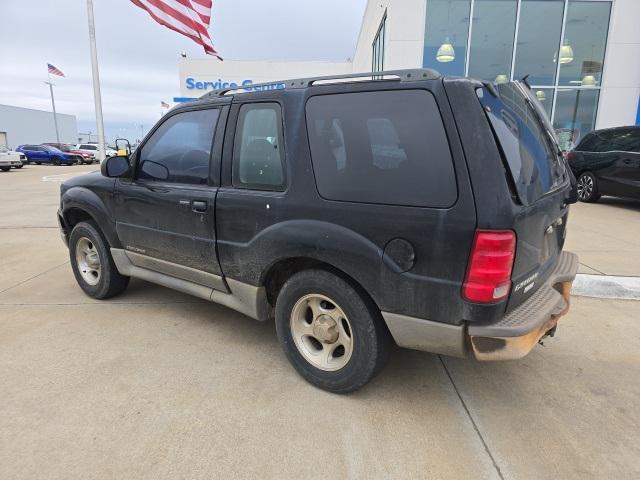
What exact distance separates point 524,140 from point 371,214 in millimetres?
958

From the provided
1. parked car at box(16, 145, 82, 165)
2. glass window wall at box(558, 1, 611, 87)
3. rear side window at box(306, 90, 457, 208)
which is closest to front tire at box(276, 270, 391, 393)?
rear side window at box(306, 90, 457, 208)

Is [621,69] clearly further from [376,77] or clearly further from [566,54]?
[376,77]

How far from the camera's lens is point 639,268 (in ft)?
16.9

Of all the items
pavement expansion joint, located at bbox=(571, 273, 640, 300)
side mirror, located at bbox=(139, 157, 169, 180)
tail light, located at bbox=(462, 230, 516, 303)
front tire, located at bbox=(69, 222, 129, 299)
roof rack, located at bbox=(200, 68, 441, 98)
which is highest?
roof rack, located at bbox=(200, 68, 441, 98)

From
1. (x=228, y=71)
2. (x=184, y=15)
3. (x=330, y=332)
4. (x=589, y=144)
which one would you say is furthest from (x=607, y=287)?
(x=228, y=71)

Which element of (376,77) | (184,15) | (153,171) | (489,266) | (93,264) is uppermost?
(184,15)

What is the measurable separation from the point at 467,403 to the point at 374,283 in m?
1.03

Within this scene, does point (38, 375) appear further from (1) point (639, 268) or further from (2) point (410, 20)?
(2) point (410, 20)

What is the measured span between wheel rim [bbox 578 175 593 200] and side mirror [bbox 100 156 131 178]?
972 centimetres

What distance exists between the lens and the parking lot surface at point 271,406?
215cm

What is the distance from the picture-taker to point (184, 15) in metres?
9.80

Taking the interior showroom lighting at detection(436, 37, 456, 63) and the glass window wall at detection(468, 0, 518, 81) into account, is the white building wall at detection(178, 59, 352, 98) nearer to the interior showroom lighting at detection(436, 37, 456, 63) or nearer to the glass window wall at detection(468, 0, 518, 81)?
the interior showroom lighting at detection(436, 37, 456, 63)

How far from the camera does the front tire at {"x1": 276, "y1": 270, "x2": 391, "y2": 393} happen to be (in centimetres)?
245

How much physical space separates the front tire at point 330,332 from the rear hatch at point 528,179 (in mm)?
766
